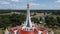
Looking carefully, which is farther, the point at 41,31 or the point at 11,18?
the point at 11,18

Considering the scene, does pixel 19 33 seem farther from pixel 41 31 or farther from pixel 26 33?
pixel 41 31

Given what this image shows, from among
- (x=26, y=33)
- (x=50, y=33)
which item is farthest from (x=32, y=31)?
(x=50, y=33)

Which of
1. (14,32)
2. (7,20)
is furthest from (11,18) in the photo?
(14,32)

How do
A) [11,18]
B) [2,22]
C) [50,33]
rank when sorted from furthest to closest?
1. [11,18]
2. [2,22]
3. [50,33]

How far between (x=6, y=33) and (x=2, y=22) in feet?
7.73

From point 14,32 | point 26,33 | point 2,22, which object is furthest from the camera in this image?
point 2,22

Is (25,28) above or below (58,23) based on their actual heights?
above

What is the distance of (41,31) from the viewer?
6.14m

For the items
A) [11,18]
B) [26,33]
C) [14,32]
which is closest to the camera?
[26,33]

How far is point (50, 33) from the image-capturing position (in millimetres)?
6770

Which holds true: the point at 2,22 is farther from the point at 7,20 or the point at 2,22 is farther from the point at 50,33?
the point at 50,33

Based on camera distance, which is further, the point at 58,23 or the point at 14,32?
the point at 58,23

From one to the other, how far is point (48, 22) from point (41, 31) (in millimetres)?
3225

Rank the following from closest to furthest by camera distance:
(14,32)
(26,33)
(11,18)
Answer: (26,33)
(14,32)
(11,18)
